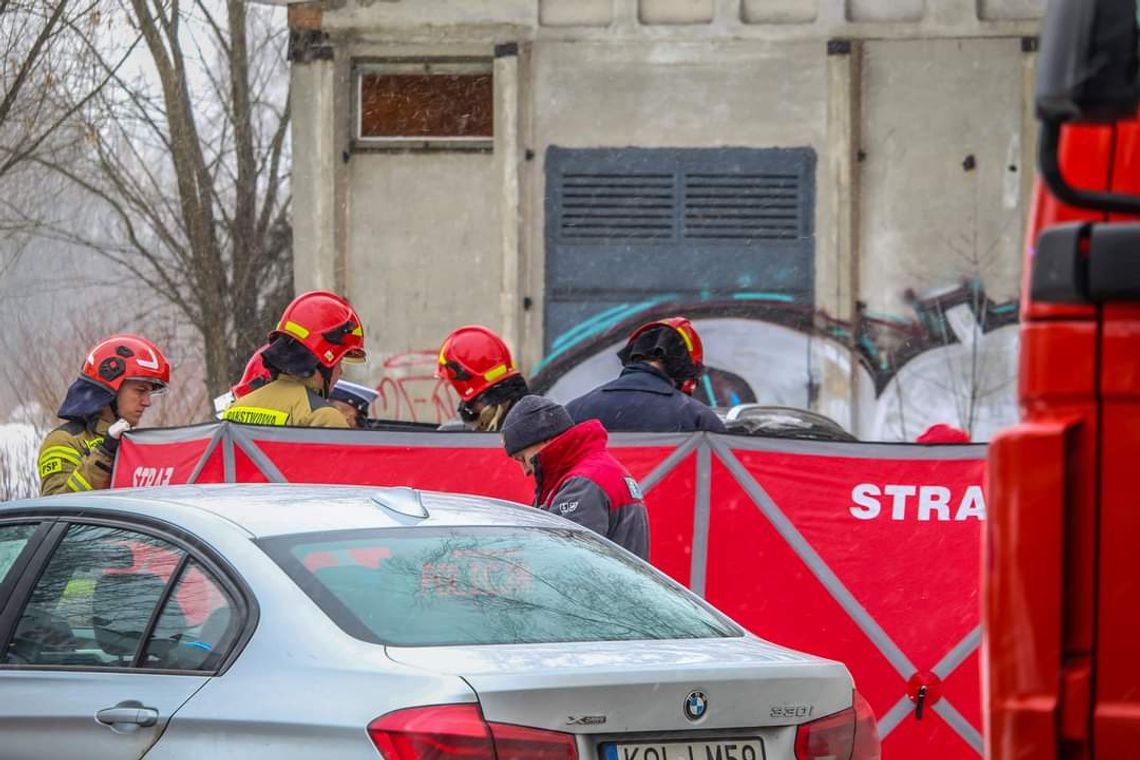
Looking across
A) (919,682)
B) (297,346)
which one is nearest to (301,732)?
(919,682)

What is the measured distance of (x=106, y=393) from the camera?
9.60 metres

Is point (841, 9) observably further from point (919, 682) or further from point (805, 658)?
point (805, 658)

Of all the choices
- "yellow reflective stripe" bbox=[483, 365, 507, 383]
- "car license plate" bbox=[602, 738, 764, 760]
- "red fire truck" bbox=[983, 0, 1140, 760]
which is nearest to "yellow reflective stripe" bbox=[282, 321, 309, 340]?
"yellow reflective stripe" bbox=[483, 365, 507, 383]

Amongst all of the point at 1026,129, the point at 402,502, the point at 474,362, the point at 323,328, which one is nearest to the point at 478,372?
the point at 474,362

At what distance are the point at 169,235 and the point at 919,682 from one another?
1563cm

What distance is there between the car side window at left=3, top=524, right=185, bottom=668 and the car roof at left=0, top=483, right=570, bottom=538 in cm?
10

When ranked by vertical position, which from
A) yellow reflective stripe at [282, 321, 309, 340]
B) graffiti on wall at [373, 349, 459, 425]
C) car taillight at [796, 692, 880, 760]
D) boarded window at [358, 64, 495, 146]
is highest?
boarded window at [358, 64, 495, 146]

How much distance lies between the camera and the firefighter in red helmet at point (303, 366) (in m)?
9.34

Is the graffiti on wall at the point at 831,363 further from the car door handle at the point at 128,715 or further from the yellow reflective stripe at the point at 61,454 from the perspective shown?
the car door handle at the point at 128,715

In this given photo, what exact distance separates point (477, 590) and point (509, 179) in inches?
576

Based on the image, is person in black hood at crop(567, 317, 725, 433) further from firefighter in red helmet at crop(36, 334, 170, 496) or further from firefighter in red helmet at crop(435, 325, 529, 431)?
firefighter in red helmet at crop(36, 334, 170, 496)

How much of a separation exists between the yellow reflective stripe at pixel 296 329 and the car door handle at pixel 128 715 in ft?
15.1

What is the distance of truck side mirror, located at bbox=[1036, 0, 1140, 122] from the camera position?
3.09 meters

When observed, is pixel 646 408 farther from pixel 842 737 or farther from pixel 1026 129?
pixel 1026 129
